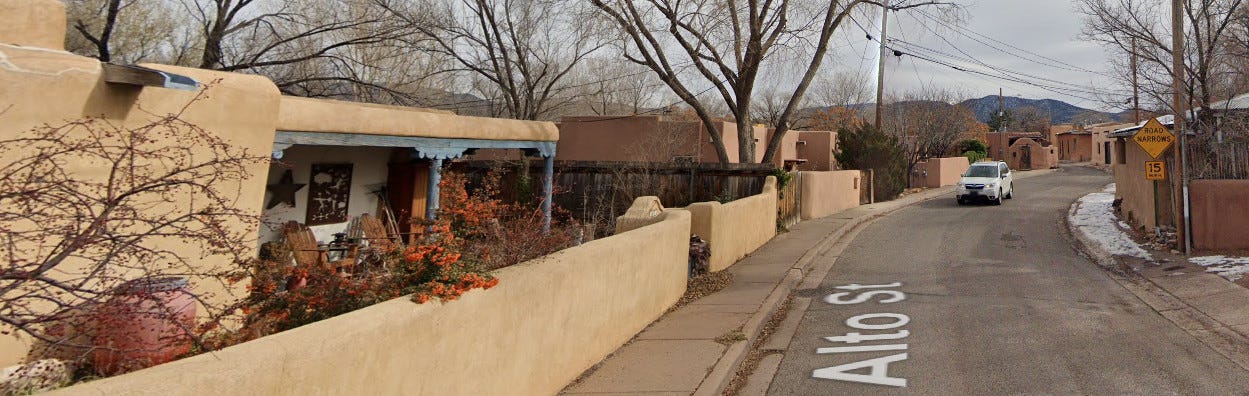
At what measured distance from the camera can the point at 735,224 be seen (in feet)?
48.3

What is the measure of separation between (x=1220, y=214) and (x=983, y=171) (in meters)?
14.8

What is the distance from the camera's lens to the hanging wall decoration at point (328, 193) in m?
12.2

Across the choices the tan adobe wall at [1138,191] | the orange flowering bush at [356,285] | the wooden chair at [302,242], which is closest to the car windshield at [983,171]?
the tan adobe wall at [1138,191]

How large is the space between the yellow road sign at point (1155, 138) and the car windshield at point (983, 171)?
14.1 metres

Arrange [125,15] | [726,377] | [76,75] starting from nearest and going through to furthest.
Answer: [76,75], [726,377], [125,15]

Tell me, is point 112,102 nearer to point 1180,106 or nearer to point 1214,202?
point 1180,106

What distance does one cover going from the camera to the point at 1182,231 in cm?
1400

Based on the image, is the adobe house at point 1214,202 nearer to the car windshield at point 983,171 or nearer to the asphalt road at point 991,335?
the asphalt road at point 991,335

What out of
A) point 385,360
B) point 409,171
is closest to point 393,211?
point 409,171

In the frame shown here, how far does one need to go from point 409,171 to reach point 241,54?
567cm

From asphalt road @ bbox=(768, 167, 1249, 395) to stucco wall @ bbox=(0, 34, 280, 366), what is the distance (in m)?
5.45

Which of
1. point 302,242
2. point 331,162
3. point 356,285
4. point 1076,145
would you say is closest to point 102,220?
point 356,285

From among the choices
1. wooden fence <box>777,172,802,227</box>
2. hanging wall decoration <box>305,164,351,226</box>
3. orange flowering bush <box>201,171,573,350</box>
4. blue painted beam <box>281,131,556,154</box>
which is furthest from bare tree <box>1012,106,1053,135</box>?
orange flowering bush <box>201,171,573,350</box>

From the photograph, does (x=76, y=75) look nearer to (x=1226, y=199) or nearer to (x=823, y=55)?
(x=1226, y=199)
